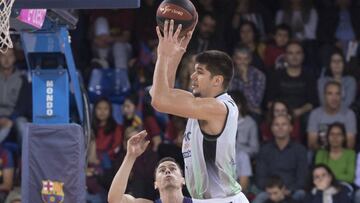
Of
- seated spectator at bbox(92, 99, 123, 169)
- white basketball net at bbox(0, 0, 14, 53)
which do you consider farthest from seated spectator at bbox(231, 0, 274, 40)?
white basketball net at bbox(0, 0, 14, 53)

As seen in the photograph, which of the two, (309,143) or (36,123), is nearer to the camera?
(36,123)

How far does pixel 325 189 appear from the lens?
425 inches

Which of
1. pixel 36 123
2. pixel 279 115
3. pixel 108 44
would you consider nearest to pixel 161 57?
pixel 36 123

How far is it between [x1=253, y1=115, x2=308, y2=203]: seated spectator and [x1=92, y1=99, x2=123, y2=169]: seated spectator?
1.75 meters

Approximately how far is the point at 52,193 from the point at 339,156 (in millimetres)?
4220

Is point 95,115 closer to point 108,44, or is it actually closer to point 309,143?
point 108,44

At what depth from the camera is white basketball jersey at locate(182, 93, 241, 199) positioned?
6.54m

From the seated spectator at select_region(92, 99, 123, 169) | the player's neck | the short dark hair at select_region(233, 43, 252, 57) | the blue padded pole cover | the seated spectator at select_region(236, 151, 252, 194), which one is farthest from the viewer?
the short dark hair at select_region(233, 43, 252, 57)

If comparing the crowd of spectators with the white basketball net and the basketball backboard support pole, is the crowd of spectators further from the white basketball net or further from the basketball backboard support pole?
the white basketball net

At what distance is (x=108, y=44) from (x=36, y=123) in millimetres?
4976

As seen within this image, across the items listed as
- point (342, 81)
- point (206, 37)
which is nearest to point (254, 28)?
point (206, 37)

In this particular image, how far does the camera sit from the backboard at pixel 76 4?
7.41 m

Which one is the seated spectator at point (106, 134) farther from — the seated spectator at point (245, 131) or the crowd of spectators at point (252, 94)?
the seated spectator at point (245, 131)

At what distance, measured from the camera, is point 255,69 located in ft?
40.4
